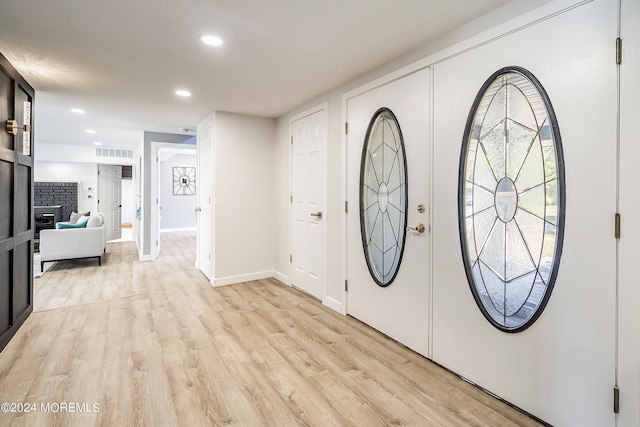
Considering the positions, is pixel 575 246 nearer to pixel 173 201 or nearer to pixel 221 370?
pixel 221 370

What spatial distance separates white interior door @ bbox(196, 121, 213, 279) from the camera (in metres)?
4.49

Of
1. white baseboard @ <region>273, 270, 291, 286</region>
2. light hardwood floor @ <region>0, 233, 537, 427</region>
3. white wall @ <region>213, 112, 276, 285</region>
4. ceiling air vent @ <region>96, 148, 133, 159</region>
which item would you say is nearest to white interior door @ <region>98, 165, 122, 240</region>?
ceiling air vent @ <region>96, 148, 133, 159</region>

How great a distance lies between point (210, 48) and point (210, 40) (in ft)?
0.46

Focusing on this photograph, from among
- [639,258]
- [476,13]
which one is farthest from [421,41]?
[639,258]

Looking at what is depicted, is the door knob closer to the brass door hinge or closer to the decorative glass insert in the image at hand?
the decorative glass insert

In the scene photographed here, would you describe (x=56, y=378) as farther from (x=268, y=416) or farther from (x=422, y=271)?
(x=422, y=271)

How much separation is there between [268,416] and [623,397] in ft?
5.56

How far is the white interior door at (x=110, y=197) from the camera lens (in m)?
8.06

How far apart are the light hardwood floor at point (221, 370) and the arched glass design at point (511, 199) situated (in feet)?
2.17

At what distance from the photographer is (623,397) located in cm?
142

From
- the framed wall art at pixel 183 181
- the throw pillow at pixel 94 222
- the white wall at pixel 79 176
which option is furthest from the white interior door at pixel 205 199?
the framed wall art at pixel 183 181

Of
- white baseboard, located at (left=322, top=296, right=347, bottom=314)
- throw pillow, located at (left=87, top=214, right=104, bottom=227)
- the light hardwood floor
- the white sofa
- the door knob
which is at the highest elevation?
the door knob

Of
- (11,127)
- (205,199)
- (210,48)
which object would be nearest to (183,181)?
(205,199)

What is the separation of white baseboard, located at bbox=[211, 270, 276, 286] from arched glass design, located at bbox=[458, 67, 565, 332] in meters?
3.14
